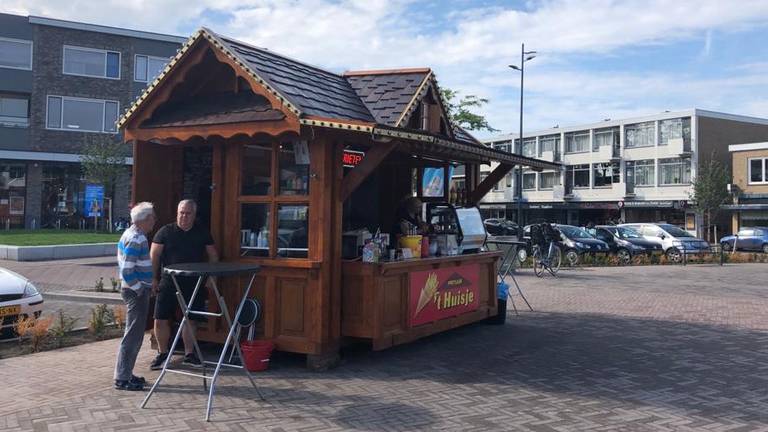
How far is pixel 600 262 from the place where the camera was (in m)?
24.2

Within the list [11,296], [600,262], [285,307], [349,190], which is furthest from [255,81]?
[600,262]

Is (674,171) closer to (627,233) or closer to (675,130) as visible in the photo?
(675,130)

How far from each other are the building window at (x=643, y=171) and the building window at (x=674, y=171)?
0.67 meters

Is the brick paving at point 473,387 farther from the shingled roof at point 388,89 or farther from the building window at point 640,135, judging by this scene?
the building window at point 640,135


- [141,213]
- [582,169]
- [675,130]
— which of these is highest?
[675,130]

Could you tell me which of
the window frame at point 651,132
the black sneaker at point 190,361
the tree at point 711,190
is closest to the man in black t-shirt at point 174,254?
the black sneaker at point 190,361

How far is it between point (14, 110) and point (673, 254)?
34400mm

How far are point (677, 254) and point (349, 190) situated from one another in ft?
79.3

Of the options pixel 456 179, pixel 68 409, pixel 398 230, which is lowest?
pixel 68 409

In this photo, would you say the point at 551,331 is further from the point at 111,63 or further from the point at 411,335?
the point at 111,63

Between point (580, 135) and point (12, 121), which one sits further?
point (580, 135)

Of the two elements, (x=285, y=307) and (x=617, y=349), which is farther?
(x=617, y=349)

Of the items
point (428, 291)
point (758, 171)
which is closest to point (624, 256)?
point (428, 291)

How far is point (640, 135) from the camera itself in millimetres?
54625
